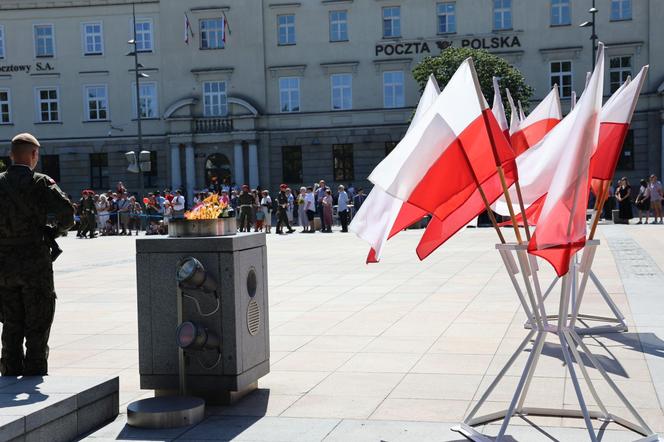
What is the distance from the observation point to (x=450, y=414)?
5.99 metres

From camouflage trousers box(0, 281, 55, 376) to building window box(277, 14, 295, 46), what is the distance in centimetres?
4312

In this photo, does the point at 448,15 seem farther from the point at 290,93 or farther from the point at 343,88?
the point at 290,93

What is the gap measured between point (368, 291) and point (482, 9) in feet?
121

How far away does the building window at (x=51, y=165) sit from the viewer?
51062mm

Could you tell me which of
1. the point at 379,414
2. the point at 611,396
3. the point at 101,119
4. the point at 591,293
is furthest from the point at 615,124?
the point at 101,119

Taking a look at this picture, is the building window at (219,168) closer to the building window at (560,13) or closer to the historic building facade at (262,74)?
the historic building facade at (262,74)

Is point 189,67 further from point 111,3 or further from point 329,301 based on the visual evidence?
point 329,301

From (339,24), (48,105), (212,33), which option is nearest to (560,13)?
(339,24)

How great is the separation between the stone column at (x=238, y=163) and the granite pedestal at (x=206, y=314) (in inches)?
1643

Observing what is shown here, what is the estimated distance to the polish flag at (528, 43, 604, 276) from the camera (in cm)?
478

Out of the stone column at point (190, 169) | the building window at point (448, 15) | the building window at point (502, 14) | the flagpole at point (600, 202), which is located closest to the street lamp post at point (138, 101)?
the stone column at point (190, 169)

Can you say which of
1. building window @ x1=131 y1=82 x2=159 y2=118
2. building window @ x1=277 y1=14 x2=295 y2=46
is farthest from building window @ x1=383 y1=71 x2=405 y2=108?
building window @ x1=131 y1=82 x2=159 y2=118

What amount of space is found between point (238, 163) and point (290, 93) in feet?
15.5

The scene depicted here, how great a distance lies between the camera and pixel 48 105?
50.6 m
